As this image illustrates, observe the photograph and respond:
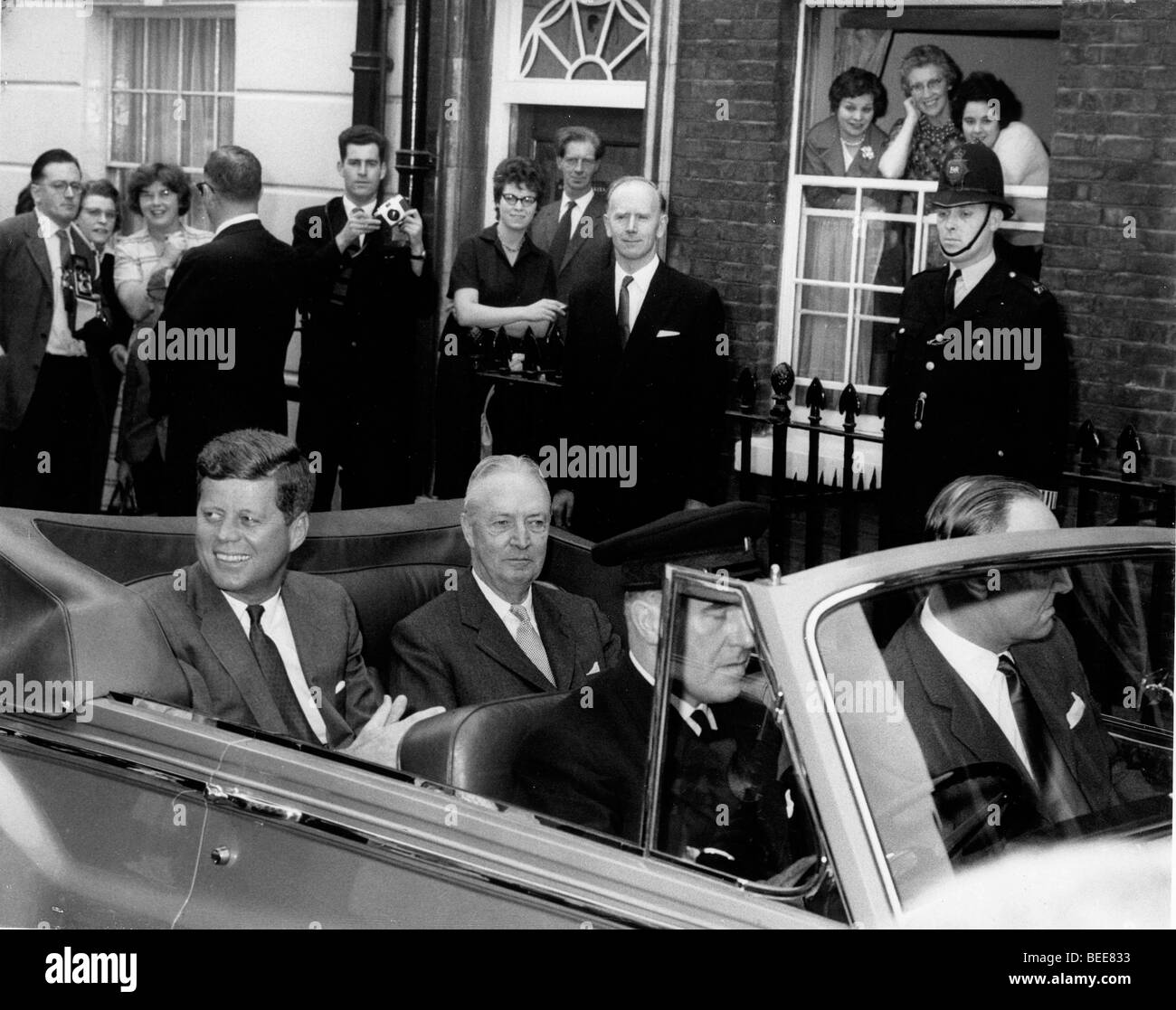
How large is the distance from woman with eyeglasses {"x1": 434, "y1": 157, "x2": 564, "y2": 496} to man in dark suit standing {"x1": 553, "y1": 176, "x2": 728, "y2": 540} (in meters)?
0.65

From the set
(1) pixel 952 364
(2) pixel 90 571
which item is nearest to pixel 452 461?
(1) pixel 952 364

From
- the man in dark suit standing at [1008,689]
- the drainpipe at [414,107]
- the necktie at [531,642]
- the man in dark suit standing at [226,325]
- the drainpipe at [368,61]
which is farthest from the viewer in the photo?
the drainpipe at [368,61]

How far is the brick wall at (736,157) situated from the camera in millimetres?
6266

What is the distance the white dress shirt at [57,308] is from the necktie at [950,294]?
372 centimetres

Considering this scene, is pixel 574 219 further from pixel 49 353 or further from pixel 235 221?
pixel 49 353

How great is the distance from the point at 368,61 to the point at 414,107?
0.34 metres

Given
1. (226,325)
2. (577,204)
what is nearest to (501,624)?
(226,325)

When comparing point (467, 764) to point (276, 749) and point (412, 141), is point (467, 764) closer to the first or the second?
point (276, 749)

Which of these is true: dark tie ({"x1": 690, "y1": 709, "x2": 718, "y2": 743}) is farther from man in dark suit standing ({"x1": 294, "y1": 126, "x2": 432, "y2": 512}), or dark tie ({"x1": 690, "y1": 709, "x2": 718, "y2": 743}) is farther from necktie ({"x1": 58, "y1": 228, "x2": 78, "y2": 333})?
necktie ({"x1": 58, "y1": 228, "x2": 78, "y2": 333})

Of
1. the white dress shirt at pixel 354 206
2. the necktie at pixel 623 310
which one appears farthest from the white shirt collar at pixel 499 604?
the white dress shirt at pixel 354 206

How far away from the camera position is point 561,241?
677 centimetres

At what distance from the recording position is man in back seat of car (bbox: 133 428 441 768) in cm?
338

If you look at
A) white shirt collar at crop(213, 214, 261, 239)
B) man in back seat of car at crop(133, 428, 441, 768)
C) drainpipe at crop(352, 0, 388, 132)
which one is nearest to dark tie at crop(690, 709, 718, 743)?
man in back seat of car at crop(133, 428, 441, 768)

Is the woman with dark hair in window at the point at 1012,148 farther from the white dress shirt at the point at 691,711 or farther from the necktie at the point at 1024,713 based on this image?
the white dress shirt at the point at 691,711
